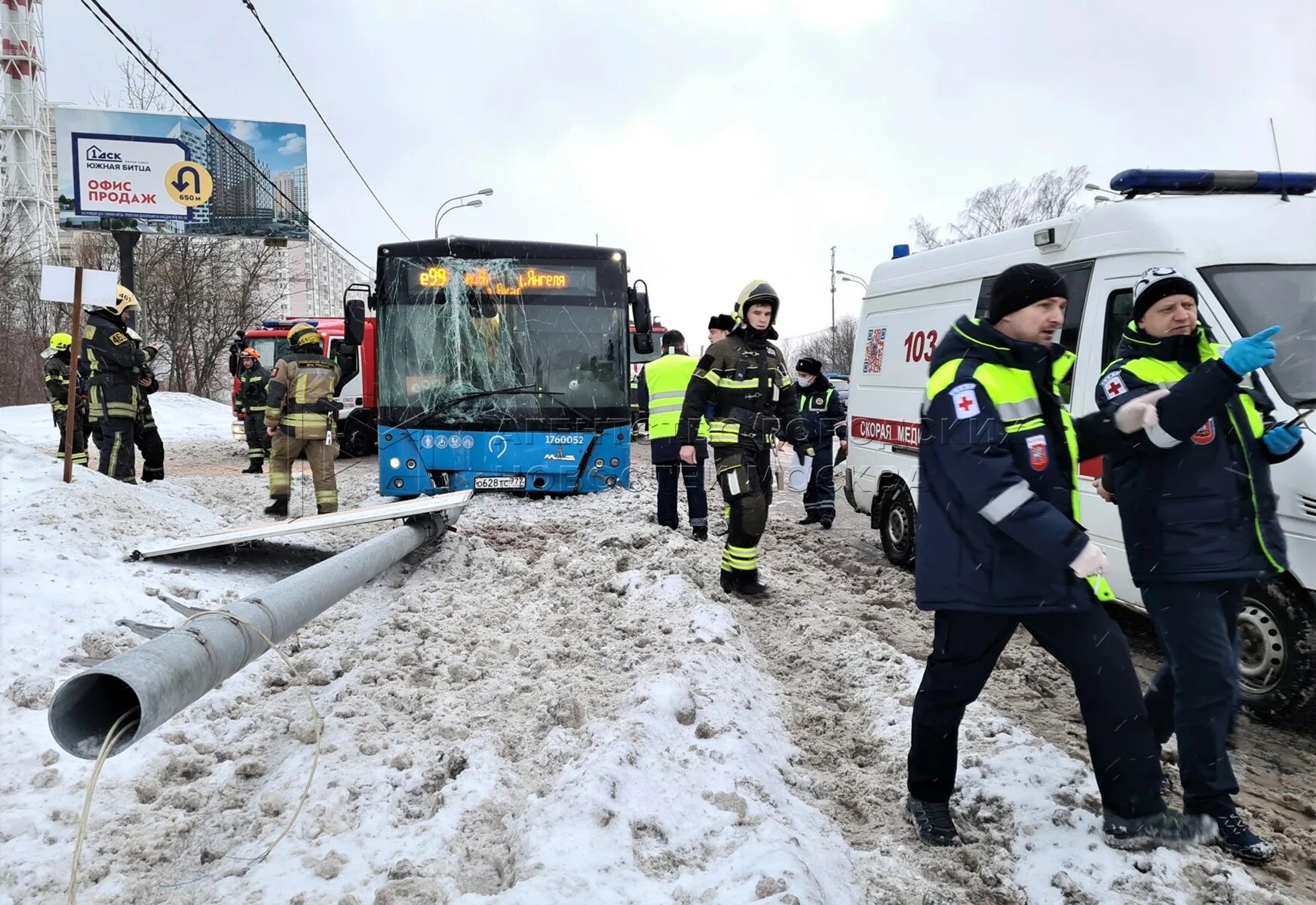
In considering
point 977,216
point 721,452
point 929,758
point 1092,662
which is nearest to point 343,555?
point 721,452

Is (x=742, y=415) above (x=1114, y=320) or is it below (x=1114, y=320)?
below

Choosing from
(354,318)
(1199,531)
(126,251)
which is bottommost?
(1199,531)

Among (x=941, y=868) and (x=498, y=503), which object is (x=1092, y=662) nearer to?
(x=941, y=868)

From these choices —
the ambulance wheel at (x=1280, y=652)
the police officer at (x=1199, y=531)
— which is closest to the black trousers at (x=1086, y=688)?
the police officer at (x=1199, y=531)

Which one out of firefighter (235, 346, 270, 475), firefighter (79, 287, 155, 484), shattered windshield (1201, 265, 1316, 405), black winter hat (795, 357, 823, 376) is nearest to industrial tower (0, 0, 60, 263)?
firefighter (235, 346, 270, 475)

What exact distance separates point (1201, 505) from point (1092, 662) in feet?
2.25

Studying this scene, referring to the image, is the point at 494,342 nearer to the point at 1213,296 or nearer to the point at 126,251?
the point at 1213,296

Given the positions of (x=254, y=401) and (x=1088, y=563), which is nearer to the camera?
(x=1088, y=563)

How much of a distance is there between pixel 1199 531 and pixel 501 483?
7.66 metres

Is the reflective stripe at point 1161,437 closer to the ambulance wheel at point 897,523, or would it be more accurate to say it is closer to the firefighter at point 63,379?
the ambulance wheel at point 897,523

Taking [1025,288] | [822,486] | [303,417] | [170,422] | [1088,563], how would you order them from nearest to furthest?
[1088,563]
[1025,288]
[303,417]
[822,486]
[170,422]

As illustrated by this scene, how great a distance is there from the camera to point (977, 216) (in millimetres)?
42125

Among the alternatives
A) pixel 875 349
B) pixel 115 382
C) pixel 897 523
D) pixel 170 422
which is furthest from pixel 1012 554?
pixel 170 422

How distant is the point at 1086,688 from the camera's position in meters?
2.66
